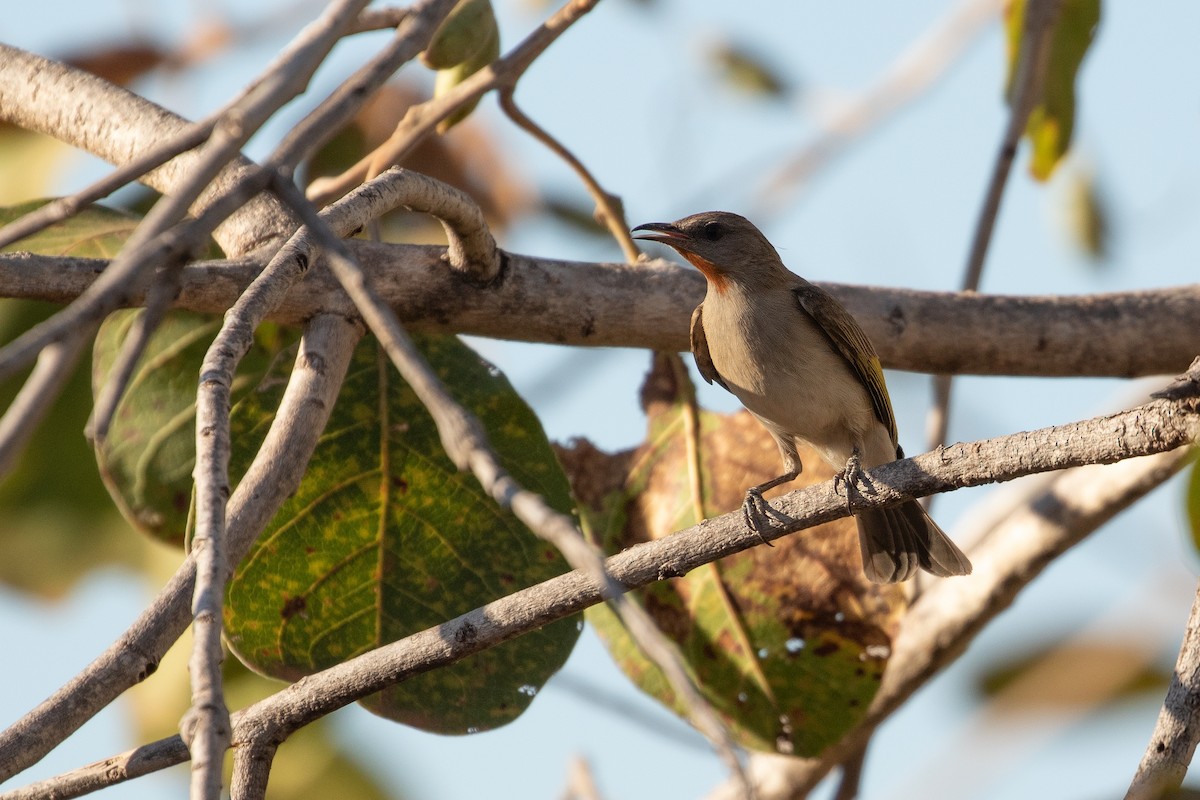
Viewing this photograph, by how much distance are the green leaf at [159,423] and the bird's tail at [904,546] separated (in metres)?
2.12

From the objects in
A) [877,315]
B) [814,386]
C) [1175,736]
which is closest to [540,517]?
[1175,736]

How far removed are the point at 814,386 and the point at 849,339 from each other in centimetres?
25

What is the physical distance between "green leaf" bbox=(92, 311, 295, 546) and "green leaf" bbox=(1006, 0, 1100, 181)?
3.17 meters

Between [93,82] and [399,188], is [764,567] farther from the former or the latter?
[93,82]

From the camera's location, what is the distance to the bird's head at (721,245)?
5074 mm

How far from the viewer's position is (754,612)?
455 cm

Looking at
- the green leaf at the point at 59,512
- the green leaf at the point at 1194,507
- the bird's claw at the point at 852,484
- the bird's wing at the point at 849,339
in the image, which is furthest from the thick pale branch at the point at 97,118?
the green leaf at the point at 1194,507

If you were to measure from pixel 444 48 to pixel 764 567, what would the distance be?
6.69 ft

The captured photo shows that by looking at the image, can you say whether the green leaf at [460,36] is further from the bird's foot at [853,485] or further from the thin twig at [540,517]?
the thin twig at [540,517]

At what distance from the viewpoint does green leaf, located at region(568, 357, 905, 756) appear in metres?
A: 4.39

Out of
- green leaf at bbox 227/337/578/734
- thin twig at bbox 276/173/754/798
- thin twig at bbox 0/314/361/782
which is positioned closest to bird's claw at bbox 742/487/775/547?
green leaf at bbox 227/337/578/734

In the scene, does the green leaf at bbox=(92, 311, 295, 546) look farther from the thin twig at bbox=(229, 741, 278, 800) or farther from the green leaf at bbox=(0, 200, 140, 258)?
the thin twig at bbox=(229, 741, 278, 800)

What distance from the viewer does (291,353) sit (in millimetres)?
4133

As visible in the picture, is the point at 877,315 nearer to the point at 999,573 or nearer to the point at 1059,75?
the point at 999,573
